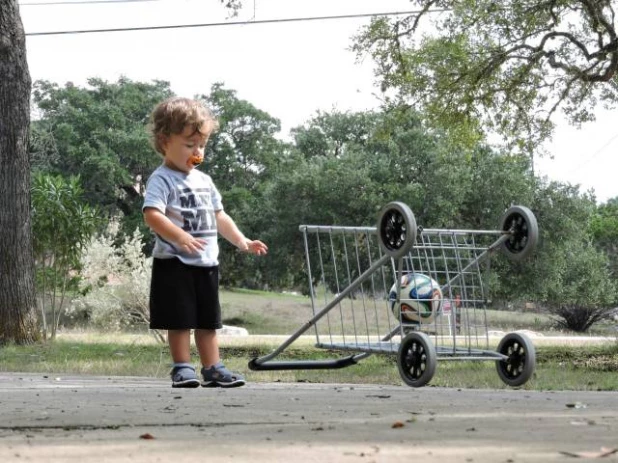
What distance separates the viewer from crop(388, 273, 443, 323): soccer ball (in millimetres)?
7492

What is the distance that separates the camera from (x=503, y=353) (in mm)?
7824

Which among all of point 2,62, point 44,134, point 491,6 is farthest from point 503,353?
point 44,134

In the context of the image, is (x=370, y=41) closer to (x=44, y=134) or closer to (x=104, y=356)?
(x=104, y=356)

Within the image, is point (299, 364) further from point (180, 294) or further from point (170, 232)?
point (170, 232)

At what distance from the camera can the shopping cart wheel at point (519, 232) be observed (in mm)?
7613

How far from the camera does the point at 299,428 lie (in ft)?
13.0

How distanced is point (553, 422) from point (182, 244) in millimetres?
2197

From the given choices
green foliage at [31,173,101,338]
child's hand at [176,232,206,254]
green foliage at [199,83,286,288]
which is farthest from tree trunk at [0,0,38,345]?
green foliage at [199,83,286,288]

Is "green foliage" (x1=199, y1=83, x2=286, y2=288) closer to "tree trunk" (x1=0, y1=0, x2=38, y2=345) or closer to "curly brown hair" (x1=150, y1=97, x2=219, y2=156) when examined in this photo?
"tree trunk" (x1=0, y1=0, x2=38, y2=345)

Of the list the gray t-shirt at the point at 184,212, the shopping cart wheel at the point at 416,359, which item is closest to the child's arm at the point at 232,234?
the gray t-shirt at the point at 184,212

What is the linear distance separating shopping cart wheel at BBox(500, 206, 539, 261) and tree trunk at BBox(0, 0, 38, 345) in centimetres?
793

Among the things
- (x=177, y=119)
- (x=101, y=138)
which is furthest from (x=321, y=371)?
(x=101, y=138)

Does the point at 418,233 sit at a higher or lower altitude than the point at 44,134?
lower

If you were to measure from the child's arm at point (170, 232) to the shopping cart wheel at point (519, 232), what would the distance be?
2925 millimetres
